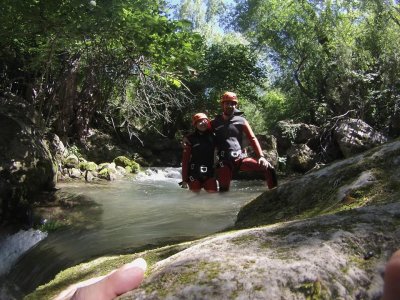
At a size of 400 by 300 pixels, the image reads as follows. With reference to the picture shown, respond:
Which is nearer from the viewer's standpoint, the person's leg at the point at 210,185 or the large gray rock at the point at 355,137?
the person's leg at the point at 210,185

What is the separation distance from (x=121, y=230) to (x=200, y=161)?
1.81 metres

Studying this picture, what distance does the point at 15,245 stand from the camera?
276 inches

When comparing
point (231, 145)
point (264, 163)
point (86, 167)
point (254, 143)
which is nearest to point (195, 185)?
point (231, 145)

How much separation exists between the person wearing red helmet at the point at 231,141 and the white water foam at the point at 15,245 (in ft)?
11.1

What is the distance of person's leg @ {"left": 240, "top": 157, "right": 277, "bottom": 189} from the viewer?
21.3 ft

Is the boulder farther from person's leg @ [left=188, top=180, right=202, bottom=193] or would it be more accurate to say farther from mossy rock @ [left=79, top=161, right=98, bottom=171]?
mossy rock @ [left=79, top=161, right=98, bottom=171]

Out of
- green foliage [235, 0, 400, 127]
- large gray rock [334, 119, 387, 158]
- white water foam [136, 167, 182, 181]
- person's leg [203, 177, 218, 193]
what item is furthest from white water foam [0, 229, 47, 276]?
green foliage [235, 0, 400, 127]

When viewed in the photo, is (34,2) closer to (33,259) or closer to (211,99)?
(33,259)

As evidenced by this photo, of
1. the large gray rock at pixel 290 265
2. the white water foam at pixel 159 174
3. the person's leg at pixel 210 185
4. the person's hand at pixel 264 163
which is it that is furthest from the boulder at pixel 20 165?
the large gray rock at pixel 290 265

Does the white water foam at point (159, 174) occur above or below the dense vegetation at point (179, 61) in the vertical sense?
below

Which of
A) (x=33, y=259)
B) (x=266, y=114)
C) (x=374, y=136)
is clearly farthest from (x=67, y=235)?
(x=266, y=114)

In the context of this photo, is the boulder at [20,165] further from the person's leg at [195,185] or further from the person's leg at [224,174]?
the person's leg at [224,174]

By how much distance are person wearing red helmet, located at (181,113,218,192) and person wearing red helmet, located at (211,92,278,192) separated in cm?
14

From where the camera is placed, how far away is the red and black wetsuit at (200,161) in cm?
727
